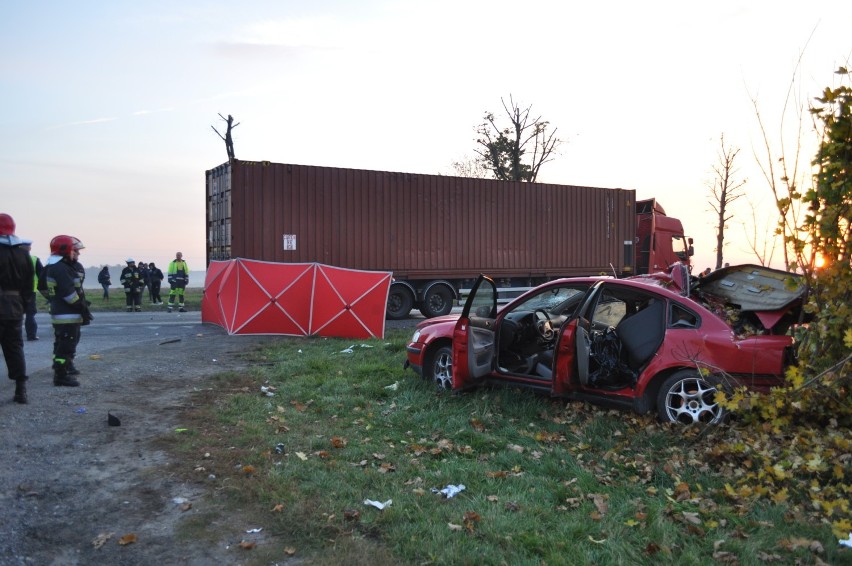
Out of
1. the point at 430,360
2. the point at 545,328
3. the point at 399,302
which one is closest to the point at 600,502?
the point at 545,328

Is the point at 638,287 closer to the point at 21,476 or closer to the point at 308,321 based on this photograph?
the point at 21,476

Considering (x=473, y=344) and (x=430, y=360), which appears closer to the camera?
(x=473, y=344)

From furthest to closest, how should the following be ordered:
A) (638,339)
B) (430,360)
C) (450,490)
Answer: (430,360), (638,339), (450,490)

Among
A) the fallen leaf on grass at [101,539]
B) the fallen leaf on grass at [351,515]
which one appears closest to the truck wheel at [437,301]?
the fallen leaf on grass at [351,515]

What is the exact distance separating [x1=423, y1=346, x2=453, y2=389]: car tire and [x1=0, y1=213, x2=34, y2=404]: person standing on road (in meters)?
4.08

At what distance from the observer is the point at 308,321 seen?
41.6 feet

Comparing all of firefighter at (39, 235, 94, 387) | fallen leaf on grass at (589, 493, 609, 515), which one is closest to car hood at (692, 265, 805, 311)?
fallen leaf on grass at (589, 493, 609, 515)

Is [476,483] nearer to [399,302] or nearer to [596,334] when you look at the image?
[596,334]

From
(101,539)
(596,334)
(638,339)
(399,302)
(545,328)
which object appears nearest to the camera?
(101,539)

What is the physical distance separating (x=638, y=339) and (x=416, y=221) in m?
11.0

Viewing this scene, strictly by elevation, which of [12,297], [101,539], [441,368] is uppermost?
[12,297]

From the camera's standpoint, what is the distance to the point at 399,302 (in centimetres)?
1684

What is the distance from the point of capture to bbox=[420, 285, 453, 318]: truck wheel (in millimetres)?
16969

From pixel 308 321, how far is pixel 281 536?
29.6ft
